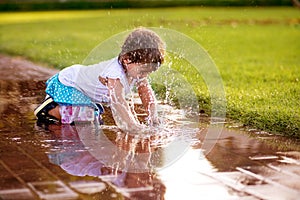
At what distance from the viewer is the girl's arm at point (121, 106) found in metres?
5.20

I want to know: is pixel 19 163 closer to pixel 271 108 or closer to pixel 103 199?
pixel 103 199

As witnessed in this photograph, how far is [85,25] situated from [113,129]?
12903 mm

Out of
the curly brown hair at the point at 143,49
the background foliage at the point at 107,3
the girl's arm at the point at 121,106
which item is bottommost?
the girl's arm at the point at 121,106

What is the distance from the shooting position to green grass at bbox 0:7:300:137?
599cm

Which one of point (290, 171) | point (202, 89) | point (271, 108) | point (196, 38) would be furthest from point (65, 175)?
point (196, 38)

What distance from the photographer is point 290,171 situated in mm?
4180

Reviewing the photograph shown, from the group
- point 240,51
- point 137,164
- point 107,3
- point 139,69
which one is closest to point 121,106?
point 139,69

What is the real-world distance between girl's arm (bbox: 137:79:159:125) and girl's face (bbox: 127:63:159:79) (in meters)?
0.26

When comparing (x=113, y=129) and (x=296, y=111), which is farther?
(x=296, y=111)

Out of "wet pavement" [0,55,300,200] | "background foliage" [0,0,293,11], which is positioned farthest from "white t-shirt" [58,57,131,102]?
"background foliage" [0,0,293,11]

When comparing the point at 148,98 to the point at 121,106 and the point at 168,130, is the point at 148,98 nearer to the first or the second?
the point at 168,130

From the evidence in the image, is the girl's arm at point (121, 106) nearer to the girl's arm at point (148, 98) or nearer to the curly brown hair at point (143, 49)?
the curly brown hair at point (143, 49)

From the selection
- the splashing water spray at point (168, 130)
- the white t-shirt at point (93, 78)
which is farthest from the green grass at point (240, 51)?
the white t-shirt at point (93, 78)

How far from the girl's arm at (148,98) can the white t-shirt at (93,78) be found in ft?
0.60
